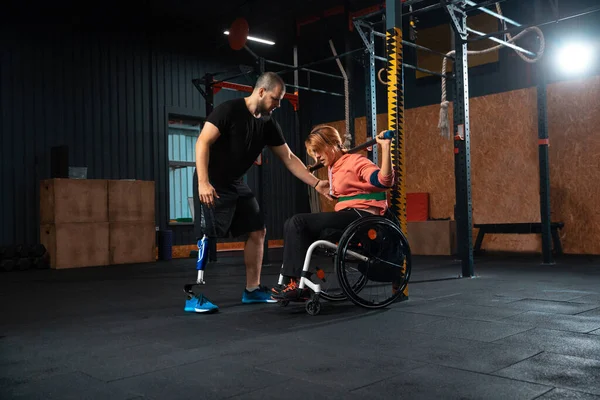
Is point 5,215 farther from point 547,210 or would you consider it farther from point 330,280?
point 547,210

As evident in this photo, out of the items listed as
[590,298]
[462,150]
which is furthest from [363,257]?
[462,150]

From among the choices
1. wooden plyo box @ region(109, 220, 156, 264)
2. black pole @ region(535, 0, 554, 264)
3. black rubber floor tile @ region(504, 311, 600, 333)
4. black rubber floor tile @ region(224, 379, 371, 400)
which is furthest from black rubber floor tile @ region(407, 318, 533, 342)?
wooden plyo box @ region(109, 220, 156, 264)

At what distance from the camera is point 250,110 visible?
10.3 feet

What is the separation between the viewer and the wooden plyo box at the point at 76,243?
6.71m

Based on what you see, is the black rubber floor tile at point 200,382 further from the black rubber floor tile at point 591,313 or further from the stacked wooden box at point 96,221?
the stacked wooden box at point 96,221

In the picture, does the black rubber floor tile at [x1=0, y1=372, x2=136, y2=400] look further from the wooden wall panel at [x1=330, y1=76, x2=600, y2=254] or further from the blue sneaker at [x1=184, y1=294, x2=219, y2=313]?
the wooden wall panel at [x1=330, y1=76, x2=600, y2=254]

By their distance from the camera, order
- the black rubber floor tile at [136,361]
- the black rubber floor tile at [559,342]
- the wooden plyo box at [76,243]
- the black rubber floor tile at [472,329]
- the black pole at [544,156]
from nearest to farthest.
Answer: the black rubber floor tile at [136,361] < the black rubber floor tile at [559,342] < the black rubber floor tile at [472,329] < the black pole at [544,156] < the wooden plyo box at [76,243]

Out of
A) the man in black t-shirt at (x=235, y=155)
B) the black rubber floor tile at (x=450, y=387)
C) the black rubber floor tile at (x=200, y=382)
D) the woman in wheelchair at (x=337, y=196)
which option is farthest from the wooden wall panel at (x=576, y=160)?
the black rubber floor tile at (x=200, y=382)

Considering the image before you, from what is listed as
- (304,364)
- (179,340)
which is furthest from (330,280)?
(304,364)

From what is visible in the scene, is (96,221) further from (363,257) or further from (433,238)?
(363,257)

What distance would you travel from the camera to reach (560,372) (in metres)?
1.70

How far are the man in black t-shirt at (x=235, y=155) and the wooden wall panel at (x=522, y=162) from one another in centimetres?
508

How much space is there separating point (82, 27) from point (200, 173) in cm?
595

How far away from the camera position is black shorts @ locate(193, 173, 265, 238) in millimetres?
3047
